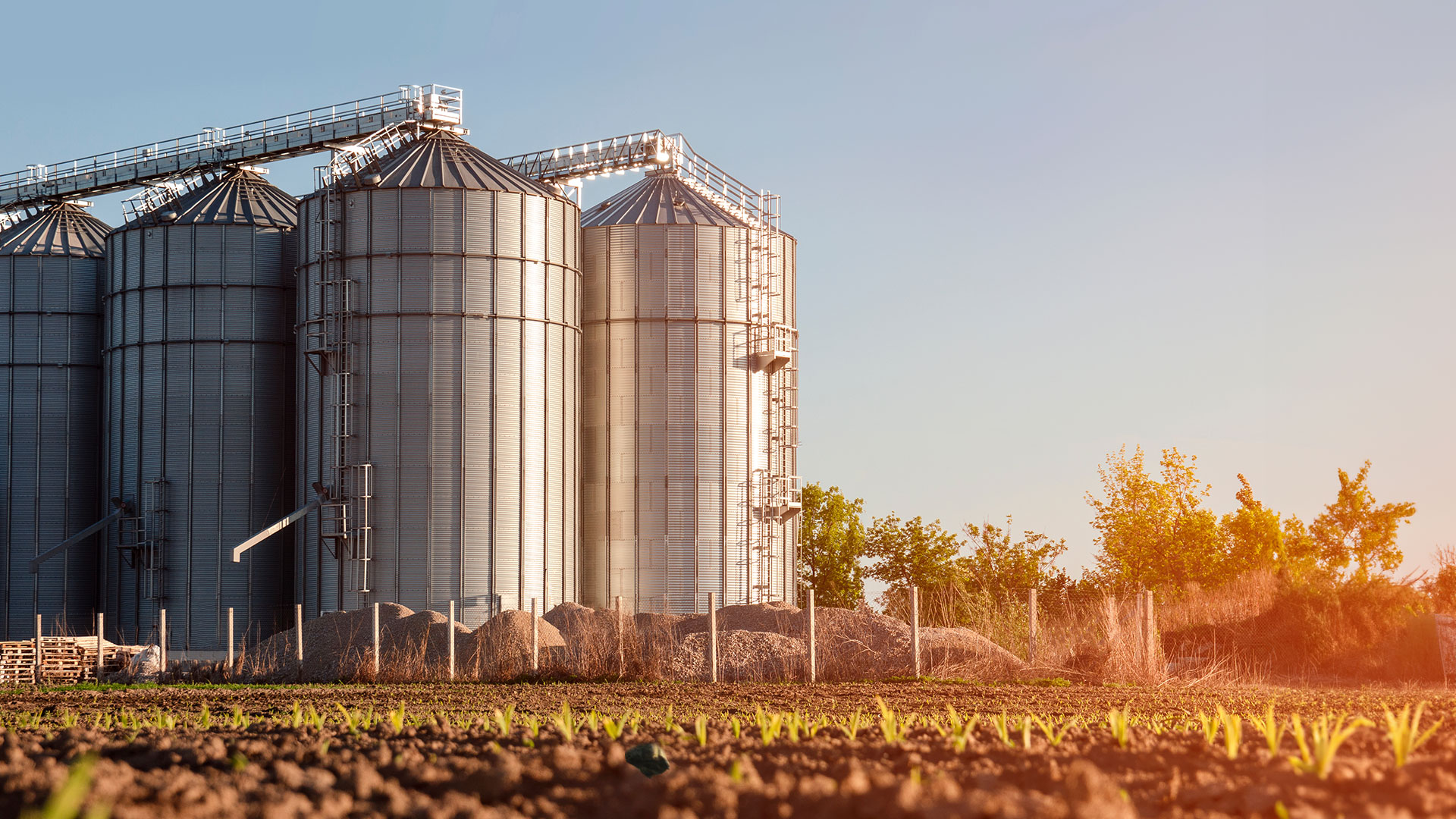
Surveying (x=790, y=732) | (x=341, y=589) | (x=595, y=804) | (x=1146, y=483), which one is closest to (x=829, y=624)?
(x=341, y=589)

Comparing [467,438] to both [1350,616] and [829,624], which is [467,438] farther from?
[1350,616]

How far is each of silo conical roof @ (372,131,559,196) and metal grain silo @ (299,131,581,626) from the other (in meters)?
0.09

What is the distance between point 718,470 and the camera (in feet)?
123

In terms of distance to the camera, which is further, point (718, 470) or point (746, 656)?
point (718, 470)

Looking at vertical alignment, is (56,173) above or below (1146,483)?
above

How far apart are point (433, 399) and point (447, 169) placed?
6.37 meters

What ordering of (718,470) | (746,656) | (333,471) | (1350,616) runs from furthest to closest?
(718,470) → (333,471) → (1350,616) → (746,656)

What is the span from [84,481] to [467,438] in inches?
608

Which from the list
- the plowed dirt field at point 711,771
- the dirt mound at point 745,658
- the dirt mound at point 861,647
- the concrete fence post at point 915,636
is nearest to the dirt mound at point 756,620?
the dirt mound at point 861,647

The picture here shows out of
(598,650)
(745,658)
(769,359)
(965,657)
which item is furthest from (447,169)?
(965,657)

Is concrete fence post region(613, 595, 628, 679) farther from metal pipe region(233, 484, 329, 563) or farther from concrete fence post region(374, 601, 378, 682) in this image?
metal pipe region(233, 484, 329, 563)

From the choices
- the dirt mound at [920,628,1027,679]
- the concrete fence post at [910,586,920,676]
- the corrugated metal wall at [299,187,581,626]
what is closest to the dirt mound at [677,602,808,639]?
the dirt mound at [920,628,1027,679]

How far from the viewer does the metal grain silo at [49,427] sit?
40906 millimetres

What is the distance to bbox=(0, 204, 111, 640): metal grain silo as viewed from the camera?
4091 cm
